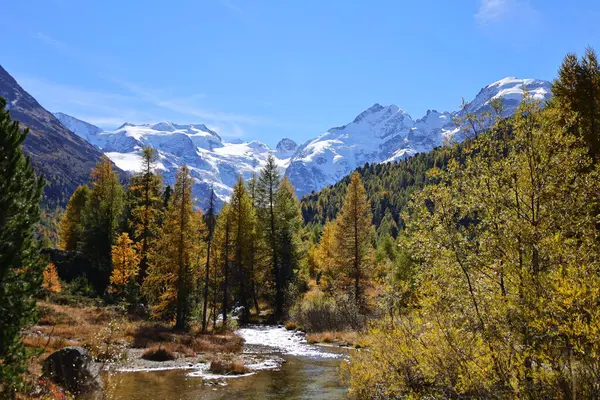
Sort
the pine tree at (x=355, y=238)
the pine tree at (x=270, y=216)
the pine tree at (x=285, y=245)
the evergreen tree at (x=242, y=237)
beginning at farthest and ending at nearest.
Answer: the pine tree at (x=285, y=245) < the pine tree at (x=270, y=216) < the evergreen tree at (x=242, y=237) < the pine tree at (x=355, y=238)

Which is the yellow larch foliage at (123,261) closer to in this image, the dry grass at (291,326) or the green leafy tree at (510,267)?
the dry grass at (291,326)

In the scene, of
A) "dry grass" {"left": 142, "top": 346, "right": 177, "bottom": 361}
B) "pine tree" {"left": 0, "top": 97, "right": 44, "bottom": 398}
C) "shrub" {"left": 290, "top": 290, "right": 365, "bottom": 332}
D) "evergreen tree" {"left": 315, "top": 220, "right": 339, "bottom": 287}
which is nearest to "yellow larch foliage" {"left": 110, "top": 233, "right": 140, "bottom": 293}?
"shrub" {"left": 290, "top": 290, "right": 365, "bottom": 332}

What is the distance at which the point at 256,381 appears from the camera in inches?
843

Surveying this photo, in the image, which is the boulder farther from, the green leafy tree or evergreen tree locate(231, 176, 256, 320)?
evergreen tree locate(231, 176, 256, 320)

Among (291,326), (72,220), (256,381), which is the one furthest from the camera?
(72,220)

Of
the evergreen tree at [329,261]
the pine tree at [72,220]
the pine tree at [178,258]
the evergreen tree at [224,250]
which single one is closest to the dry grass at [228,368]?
the pine tree at [178,258]

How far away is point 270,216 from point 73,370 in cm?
3316

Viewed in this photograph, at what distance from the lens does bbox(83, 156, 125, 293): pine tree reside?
159 feet

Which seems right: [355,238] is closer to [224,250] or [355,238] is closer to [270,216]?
[270,216]

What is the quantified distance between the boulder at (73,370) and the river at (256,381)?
0.94 metres

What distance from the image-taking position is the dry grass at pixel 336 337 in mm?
33062

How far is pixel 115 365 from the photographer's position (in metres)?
22.4

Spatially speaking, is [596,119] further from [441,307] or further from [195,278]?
[195,278]

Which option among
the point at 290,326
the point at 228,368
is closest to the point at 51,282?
the point at 290,326
